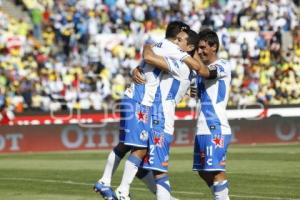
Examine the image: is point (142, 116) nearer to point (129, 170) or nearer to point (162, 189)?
point (129, 170)

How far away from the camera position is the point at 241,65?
108 ft

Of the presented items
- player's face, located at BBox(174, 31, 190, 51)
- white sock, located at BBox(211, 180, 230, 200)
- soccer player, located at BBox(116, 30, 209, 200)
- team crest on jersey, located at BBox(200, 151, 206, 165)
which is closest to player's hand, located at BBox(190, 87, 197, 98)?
soccer player, located at BBox(116, 30, 209, 200)

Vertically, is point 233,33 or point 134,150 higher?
point 233,33

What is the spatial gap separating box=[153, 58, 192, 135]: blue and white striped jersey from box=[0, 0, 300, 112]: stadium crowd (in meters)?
15.8

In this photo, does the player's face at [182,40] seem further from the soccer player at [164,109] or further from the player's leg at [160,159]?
the player's leg at [160,159]

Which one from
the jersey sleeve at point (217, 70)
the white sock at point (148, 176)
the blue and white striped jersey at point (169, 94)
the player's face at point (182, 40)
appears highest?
the player's face at point (182, 40)

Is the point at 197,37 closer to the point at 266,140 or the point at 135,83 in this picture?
the point at 135,83

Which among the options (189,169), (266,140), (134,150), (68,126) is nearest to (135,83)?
(134,150)

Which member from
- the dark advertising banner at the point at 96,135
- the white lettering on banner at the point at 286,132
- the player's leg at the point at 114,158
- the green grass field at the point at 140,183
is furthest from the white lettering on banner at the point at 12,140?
the player's leg at the point at 114,158

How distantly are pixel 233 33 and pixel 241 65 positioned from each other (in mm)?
1687

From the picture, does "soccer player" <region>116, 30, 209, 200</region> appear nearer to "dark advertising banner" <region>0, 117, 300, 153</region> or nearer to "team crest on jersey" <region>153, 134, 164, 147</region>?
"team crest on jersey" <region>153, 134, 164, 147</region>

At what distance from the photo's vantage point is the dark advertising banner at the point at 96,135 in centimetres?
2645

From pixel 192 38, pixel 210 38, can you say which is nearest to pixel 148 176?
pixel 192 38

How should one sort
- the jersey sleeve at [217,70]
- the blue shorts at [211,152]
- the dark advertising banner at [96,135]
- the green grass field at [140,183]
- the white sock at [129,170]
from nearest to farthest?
the jersey sleeve at [217,70] < the blue shorts at [211,152] < the white sock at [129,170] < the green grass field at [140,183] < the dark advertising banner at [96,135]
